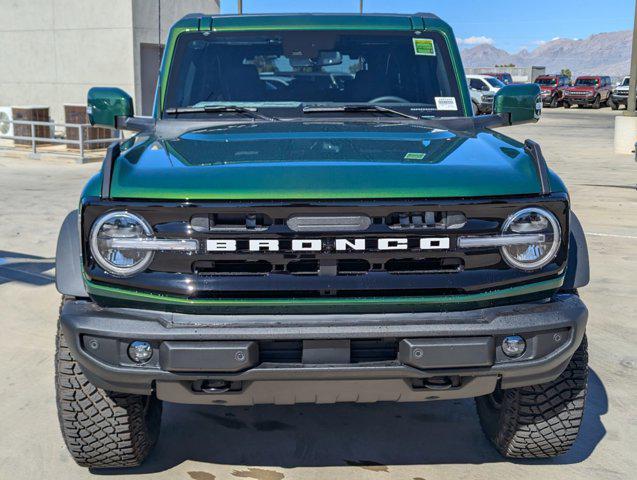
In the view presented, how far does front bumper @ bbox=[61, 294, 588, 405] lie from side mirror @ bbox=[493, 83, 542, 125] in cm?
178

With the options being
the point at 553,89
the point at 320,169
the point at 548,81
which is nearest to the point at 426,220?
the point at 320,169

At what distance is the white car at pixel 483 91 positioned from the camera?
3325 centimetres

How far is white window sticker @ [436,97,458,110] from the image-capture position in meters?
4.25

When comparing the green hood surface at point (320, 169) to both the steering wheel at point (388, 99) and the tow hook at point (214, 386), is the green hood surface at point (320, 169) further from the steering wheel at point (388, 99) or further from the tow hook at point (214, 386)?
the steering wheel at point (388, 99)

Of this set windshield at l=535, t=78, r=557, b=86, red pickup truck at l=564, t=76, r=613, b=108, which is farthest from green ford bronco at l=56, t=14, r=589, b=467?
windshield at l=535, t=78, r=557, b=86

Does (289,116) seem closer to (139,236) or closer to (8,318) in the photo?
(139,236)

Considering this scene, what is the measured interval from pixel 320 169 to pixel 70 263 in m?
1.00

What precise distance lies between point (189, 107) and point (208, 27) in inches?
22.1

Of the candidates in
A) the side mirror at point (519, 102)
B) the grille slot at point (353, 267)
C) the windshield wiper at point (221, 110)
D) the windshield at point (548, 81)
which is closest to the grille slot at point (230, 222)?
the grille slot at point (353, 267)

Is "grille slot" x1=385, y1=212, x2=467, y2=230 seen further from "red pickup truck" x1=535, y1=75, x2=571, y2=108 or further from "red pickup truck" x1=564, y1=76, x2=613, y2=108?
"red pickup truck" x1=535, y1=75, x2=571, y2=108

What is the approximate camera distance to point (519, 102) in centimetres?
444

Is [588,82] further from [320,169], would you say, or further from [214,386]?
[214,386]

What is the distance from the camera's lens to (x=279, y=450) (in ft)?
12.2

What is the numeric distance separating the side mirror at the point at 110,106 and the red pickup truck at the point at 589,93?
43186 millimetres
